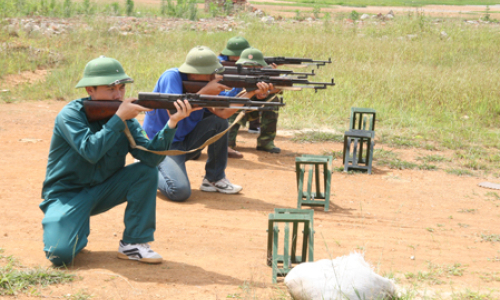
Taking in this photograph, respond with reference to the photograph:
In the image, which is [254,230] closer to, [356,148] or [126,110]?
[126,110]

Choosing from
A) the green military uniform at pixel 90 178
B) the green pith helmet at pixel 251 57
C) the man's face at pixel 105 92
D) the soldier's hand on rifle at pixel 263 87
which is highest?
the green pith helmet at pixel 251 57

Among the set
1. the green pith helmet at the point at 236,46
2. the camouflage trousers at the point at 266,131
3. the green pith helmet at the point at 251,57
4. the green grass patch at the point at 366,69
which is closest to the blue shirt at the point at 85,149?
the green pith helmet at the point at 251,57

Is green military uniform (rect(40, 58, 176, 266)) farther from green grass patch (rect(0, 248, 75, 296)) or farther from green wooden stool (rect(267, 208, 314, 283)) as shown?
green wooden stool (rect(267, 208, 314, 283))

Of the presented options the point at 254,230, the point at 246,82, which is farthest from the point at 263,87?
the point at 254,230

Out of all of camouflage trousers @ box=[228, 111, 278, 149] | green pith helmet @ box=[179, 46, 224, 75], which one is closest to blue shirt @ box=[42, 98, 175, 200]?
green pith helmet @ box=[179, 46, 224, 75]

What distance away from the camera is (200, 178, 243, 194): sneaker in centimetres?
562

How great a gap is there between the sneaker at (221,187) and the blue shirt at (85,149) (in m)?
1.86

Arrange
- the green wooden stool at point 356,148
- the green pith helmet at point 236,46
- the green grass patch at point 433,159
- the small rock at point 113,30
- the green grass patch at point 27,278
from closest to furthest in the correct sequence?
1. the green grass patch at point 27,278
2. the green wooden stool at point 356,148
3. the green grass patch at point 433,159
4. the green pith helmet at point 236,46
5. the small rock at point 113,30

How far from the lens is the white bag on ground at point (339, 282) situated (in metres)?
2.95

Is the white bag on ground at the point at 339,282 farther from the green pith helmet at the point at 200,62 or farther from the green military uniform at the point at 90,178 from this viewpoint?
the green pith helmet at the point at 200,62

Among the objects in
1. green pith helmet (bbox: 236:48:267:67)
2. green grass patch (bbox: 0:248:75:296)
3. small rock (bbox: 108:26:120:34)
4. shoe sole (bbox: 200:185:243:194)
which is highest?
small rock (bbox: 108:26:120:34)

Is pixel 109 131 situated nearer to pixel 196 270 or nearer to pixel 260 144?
pixel 196 270

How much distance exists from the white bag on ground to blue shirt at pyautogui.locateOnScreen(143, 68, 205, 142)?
8.52ft

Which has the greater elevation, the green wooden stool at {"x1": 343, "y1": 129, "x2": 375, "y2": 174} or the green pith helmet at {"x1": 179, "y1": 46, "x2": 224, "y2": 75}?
the green pith helmet at {"x1": 179, "y1": 46, "x2": 224, "y2": 75}
